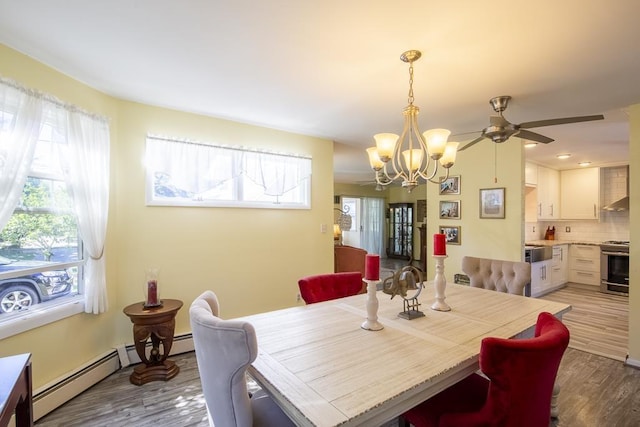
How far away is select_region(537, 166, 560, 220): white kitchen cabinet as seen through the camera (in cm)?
545

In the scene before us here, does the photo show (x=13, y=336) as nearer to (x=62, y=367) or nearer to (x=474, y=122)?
(x=62, y=367)

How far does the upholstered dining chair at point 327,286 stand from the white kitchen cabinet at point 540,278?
3.82 metres

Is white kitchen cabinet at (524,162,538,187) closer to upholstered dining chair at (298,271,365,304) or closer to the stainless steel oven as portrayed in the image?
the stainless steel oven

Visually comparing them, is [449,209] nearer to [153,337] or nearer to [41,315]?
[153,337]

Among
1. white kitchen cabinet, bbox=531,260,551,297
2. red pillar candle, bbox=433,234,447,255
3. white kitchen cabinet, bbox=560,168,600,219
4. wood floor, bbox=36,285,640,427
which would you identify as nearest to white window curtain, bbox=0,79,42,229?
wood floor, bbox=36,285,640,427

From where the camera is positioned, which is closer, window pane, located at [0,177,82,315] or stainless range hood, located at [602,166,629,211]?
window pane, located at [0,177,82,315]

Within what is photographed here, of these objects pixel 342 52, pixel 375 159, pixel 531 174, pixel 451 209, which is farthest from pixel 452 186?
pixel 342 52

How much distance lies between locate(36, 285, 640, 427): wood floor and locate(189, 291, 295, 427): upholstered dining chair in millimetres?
1122

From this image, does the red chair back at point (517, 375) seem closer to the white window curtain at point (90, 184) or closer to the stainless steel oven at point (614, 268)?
the white window curtain at point (90, 184)

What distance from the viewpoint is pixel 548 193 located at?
5660mm

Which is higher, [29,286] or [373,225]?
[373,225]

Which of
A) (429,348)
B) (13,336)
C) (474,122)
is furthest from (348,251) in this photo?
(13,336)

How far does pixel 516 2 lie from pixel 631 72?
4.65ft

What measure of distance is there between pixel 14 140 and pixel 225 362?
1.88m
